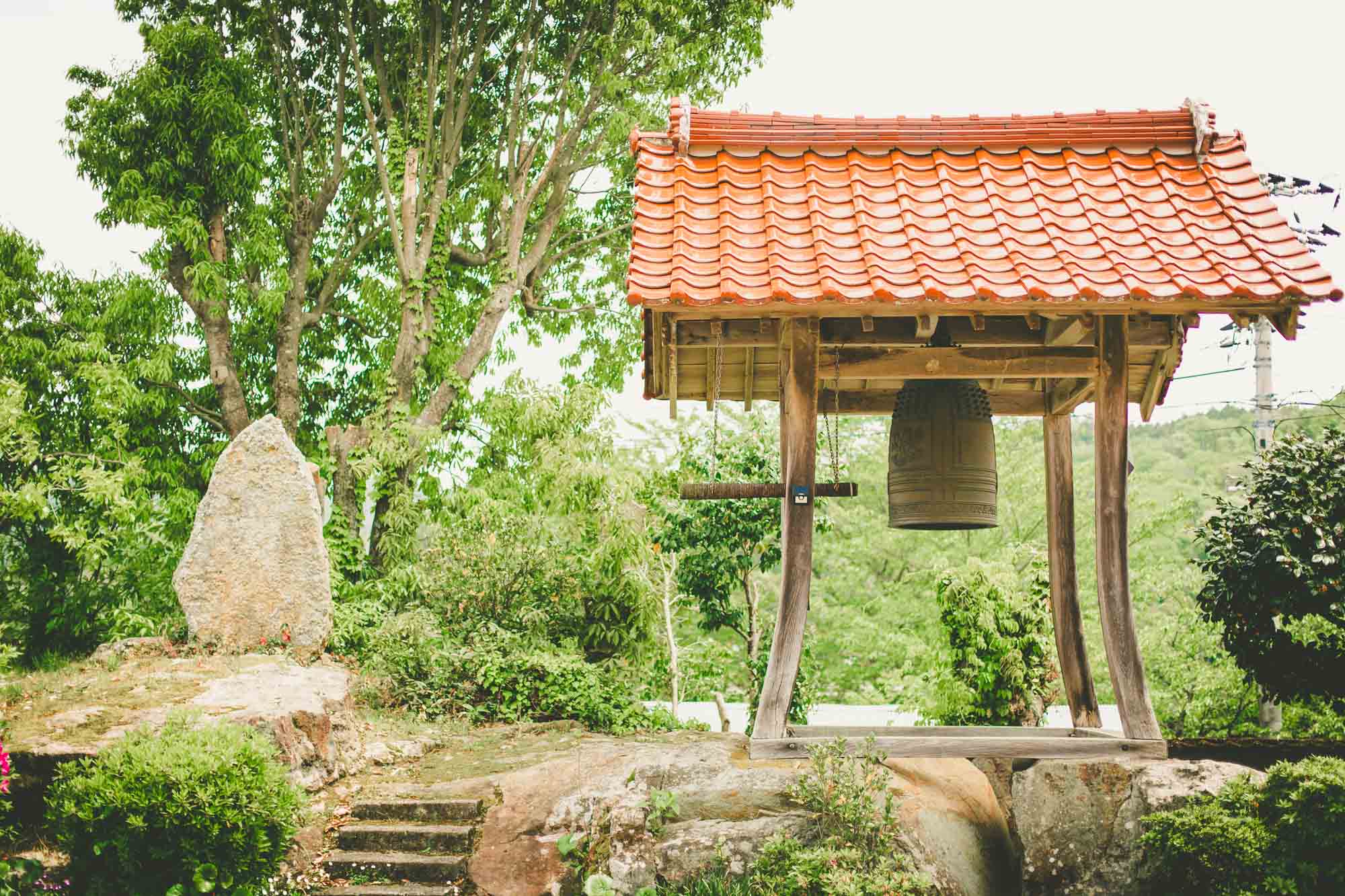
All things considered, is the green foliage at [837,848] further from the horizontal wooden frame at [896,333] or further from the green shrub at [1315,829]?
the horizontal wooden frame at [896,333]

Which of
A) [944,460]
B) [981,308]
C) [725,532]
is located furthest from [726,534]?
[981,308]

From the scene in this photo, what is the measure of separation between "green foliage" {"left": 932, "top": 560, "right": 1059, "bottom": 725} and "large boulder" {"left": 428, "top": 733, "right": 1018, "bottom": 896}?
325 centimetres

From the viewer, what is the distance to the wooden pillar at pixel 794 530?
18.6 ft

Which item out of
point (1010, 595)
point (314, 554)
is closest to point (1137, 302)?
point (1010, 595)

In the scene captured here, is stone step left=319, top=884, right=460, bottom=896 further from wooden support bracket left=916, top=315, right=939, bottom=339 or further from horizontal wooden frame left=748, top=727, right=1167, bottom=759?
wooden support bracket left=916, top=315, right=939, bottom=339

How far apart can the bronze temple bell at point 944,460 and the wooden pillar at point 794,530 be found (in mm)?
539

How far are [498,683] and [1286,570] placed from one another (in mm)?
6692

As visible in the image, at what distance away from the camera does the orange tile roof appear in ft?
17.1

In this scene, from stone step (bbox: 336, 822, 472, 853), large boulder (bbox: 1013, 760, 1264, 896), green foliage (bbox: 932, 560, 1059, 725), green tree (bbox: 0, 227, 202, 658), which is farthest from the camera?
green tree (bbox: 0, 227, 202, 658)

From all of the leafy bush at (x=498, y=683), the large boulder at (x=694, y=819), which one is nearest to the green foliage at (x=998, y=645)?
the leafy bush at (x=498, y=683)

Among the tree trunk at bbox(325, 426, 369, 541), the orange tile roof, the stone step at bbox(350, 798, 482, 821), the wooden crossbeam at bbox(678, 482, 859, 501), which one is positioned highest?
the orange tile roof

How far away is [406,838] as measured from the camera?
6.60 metres

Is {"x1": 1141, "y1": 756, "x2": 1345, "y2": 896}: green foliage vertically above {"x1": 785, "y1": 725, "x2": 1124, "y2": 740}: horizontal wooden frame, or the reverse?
{"x1": 785, "y1": 725, "x2": 1124, "y2": 740}: horizontal wooden frame

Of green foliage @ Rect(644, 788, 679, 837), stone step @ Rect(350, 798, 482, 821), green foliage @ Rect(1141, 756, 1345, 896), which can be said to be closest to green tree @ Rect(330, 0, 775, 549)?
stone step @ Rect(350, 798, 482, 821)
